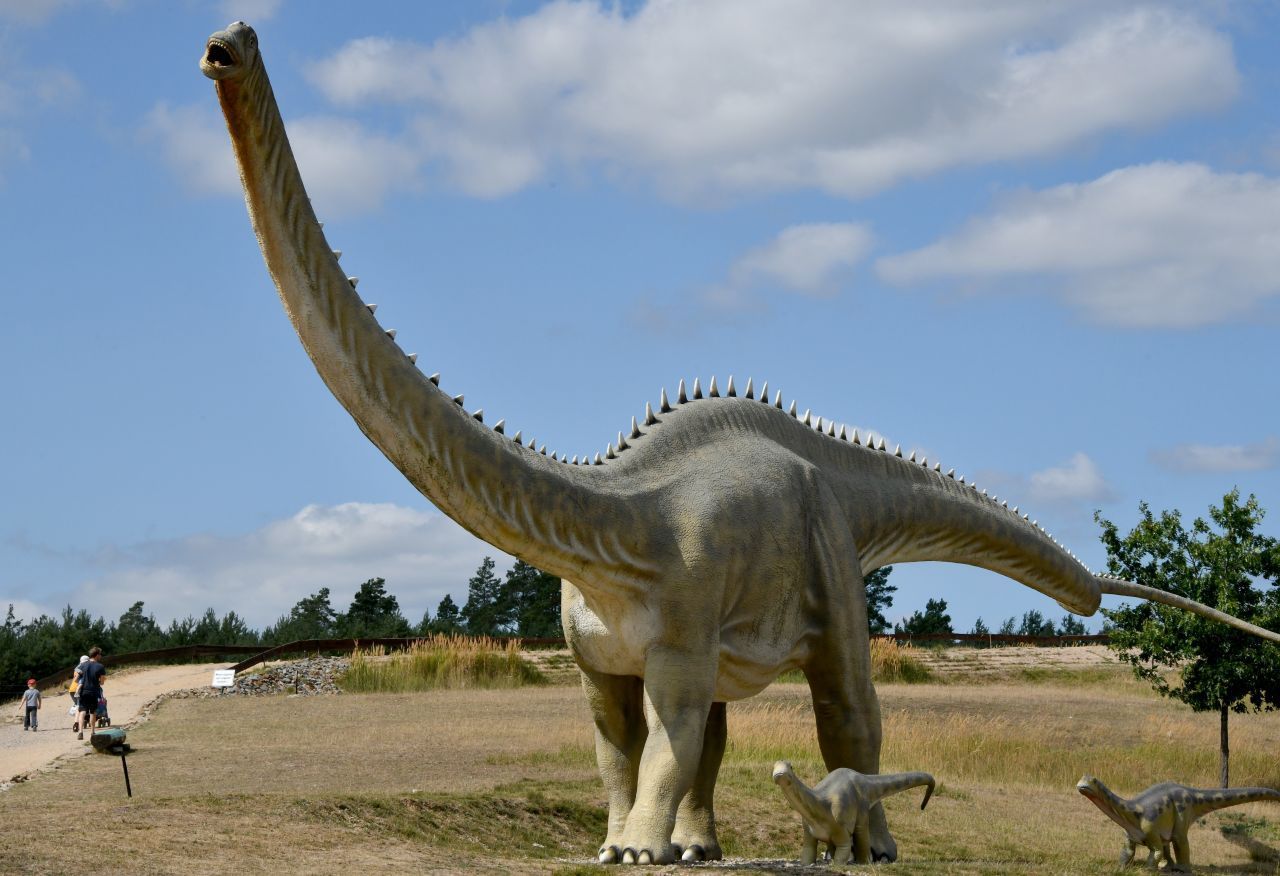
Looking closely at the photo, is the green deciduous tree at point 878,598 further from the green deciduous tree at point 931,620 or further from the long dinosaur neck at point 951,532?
the long dinosaur neck at point 951,532

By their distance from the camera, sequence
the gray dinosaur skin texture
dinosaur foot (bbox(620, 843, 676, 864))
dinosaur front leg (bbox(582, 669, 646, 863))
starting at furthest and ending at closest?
the gray dinosaur skin texture, dinosaur front leg (bbox(582, 669, 646, 863)), dinosaur foot (bbox(620, 843, 676, 864))

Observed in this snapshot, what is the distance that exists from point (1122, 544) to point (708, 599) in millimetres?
13244

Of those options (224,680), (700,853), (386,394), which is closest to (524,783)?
(700,853)

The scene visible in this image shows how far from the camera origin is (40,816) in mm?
10391

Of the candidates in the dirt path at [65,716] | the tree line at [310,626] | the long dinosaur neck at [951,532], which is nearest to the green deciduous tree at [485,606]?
the tree line at [310,626]

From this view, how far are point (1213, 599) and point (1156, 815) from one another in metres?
10.6

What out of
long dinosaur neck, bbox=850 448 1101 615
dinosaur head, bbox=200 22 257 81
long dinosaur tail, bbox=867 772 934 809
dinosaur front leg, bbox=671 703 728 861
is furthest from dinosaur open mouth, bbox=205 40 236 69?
long dinosaur tail, bbox=867 772 934 809

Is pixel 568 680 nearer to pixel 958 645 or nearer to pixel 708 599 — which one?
pixel 958 645

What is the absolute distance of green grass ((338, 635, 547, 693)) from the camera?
88.2 ft

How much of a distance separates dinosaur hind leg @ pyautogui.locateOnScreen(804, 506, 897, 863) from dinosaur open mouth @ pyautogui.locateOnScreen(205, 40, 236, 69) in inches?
197

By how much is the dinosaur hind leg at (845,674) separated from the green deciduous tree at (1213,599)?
35.6ft

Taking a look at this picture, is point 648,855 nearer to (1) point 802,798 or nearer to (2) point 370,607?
(1) point 802,798

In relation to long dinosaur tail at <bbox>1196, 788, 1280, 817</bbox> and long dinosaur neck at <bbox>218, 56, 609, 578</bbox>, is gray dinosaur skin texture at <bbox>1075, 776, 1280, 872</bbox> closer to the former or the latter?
long dinosaur tail at <bbox>1196, 788, 1280, 817</bbox>

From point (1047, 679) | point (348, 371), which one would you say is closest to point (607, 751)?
point (348, 371)
